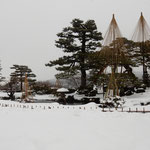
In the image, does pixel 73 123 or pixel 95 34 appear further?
pixel 95 34

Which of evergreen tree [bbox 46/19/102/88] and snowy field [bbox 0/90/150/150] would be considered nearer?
snowy field [bbox 0/90/150/150]

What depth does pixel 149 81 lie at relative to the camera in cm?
1884

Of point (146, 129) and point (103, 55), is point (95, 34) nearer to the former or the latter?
point (103, 55)

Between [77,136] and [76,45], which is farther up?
[76,45]

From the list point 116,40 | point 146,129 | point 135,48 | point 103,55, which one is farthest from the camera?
point 135,48

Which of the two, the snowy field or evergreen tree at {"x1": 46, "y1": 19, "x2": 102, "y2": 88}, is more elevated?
evergreen tree at {"x1": 46, "y1": 19, "x2": 102, "y2": 88}

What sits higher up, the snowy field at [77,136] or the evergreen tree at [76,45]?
the evergreen tree at [76,45]

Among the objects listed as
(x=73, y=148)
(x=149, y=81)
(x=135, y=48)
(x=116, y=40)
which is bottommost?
(x=73, y=148)

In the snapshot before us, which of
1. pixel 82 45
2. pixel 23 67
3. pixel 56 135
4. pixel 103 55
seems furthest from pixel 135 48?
pixel 23 67

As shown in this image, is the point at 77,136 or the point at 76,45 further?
the point at 76,45

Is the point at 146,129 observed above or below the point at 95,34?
below

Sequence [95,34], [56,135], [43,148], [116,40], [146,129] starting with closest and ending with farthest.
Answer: [43,148] → [56,135] → [146,129] → [116,40] → [95,34]

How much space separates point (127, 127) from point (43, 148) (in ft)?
9.80

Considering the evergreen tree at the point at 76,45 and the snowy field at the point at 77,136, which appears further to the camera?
the evergreen tree at the point at 76,45
